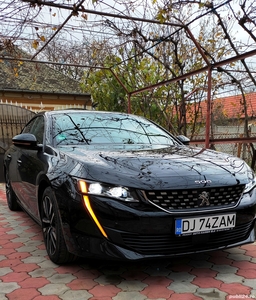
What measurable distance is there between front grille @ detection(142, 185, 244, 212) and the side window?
1648 millimetres

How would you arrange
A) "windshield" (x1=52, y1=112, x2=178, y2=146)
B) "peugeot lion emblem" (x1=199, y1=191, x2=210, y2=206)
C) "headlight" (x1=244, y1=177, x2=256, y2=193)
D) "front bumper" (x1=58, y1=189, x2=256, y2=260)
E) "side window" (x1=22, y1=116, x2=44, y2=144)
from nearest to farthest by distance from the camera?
"front bumper" (x1=58, y1=189, x2=256, y2=260)
"peugeot lion emblem" (x1=199, y1=191, x2=210, y2=206)
"headlight" (x1=244, y1=177, x2=256, y2=193)
"windshield" (x1=52, y1=112, x2=178, y2=146)
"side window" (x1=22, y1=116, x2=44, y2=144)

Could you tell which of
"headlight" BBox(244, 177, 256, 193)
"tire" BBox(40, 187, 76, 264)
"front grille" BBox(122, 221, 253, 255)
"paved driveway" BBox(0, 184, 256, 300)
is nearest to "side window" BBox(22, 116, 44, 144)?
"tire" BBox(40, 187, 76, 264)

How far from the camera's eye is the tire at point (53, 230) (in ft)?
8.42

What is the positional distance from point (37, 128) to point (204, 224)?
2.38 m

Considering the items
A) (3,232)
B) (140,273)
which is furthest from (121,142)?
(3,232)

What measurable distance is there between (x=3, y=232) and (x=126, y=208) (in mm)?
2308

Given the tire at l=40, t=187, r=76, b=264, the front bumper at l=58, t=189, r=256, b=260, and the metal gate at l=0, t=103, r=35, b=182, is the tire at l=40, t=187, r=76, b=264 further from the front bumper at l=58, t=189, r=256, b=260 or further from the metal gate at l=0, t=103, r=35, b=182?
the metal gate at l=0, t=103, r=35, b=182

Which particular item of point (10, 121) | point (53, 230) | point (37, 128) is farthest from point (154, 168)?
point (10, 121)

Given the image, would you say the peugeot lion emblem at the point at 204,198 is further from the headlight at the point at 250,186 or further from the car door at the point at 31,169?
the car door at the point at 31,169

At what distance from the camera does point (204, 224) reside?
7.40ft

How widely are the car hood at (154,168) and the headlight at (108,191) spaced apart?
0.04 m

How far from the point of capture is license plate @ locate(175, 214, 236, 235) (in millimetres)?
2197

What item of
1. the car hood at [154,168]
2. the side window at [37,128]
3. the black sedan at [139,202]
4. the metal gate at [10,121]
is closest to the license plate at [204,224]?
the black sedan at [139,202]

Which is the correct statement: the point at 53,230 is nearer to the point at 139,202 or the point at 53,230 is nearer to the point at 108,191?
the point at 108,191
